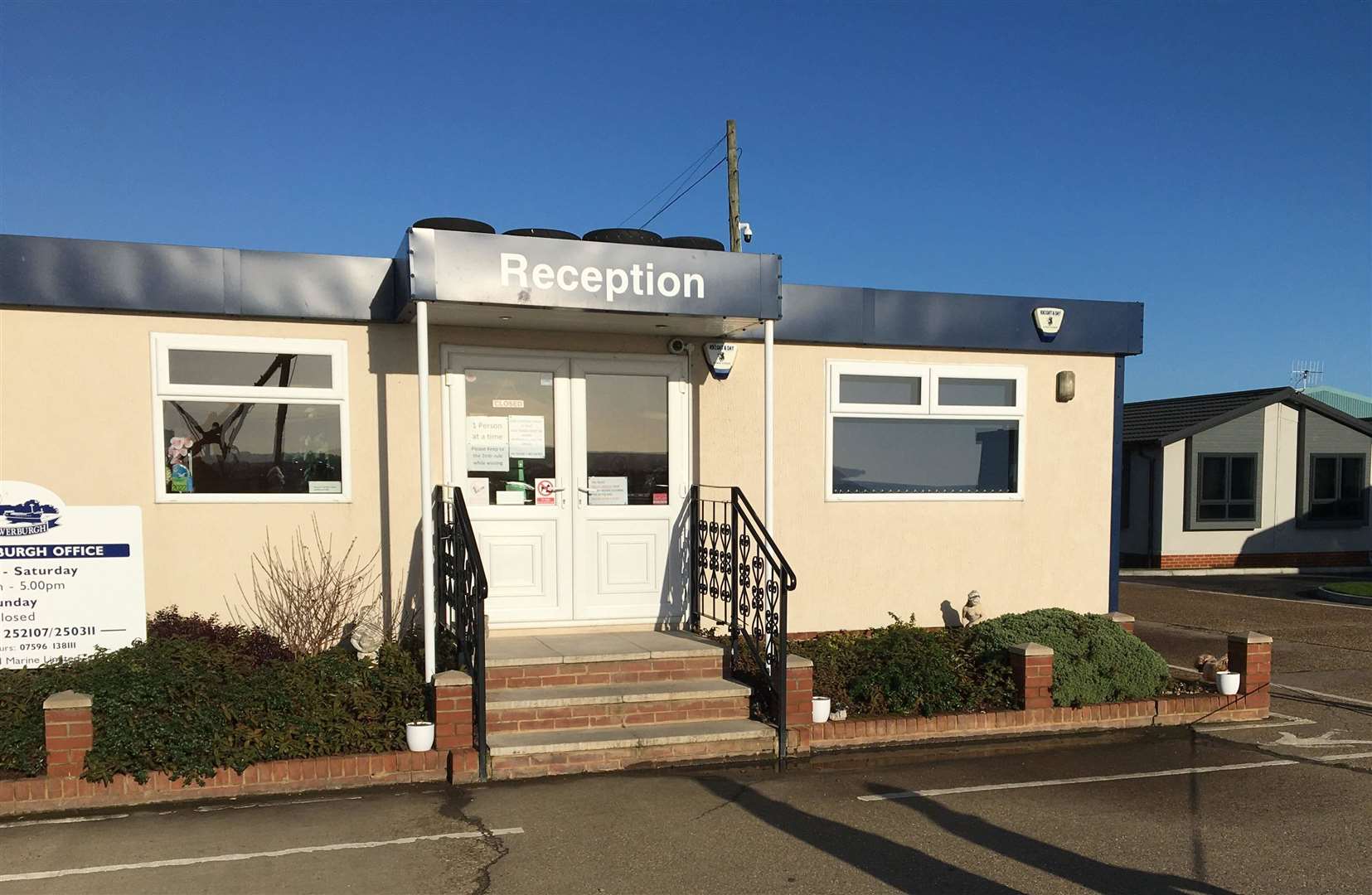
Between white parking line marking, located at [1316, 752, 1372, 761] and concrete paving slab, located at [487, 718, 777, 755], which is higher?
concrete paving slab, located at [487, 718, 777, 755]

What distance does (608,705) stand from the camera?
597 cm

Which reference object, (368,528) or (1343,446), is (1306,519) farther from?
(368,528)

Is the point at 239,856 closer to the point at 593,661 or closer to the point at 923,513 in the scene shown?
the point at 593,661

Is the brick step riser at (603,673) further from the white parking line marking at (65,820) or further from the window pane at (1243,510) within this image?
the window pane at (1243,510)

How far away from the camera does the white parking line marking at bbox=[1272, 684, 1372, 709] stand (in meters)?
7.52

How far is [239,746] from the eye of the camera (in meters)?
5.20

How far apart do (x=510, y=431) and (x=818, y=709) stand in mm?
3092

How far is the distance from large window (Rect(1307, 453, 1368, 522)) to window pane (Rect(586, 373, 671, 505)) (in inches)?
707

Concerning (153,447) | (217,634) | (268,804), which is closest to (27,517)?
(153,447)

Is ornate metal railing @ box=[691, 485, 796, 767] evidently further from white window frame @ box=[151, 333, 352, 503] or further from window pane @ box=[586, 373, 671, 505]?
white window frame @ box=[151, 333, 352, 503]

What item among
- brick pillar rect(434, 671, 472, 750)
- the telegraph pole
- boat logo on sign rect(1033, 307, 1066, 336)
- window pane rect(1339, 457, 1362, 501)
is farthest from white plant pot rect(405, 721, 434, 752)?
window pane rect(1339, 457, 1362, 501)

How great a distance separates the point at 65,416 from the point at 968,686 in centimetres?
645

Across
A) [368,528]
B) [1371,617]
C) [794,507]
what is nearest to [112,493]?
[368,528]

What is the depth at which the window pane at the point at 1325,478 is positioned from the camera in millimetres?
19906
